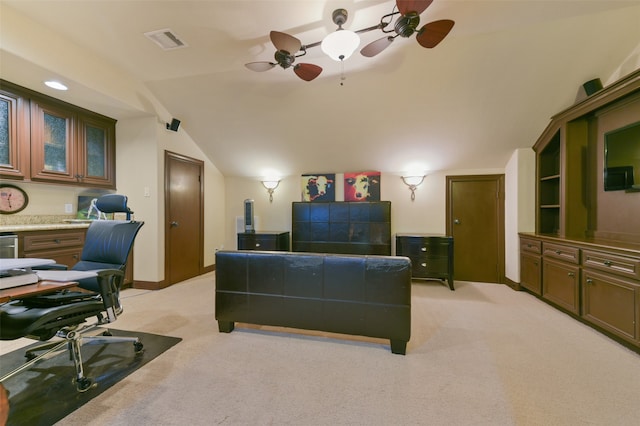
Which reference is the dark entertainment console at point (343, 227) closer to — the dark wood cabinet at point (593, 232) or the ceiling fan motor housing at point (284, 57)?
the dark wood cabinet at point (593, 232)

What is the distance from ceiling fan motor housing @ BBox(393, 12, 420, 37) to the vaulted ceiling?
17.5 inches

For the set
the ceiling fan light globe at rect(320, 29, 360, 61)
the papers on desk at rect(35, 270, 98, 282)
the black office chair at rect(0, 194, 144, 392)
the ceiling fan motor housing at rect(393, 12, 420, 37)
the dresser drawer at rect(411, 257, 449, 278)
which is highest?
the ceiling fan motor housing at rect(393, 12, 420, 37)

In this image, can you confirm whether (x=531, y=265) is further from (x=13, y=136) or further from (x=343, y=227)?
(x=13, y=136)

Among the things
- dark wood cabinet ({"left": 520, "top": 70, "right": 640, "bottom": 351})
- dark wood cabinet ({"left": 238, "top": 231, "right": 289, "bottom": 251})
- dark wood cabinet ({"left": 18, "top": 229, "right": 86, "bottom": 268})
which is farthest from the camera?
dark wood cabinet ({"left": 238, "top": 231, "right": 289, "bottom": 251})

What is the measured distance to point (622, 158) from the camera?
2.57 metres

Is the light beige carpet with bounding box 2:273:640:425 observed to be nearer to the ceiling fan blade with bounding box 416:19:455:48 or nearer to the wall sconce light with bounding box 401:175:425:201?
the wall sconce light with bounding box 401:175:425:201

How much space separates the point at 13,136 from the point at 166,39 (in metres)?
1.95

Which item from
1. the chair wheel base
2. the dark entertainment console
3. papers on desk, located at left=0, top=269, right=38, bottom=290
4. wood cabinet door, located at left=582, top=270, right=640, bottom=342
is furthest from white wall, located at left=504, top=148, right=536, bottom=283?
papers on desk, located at left=0, top=269, right=38, bottom=290

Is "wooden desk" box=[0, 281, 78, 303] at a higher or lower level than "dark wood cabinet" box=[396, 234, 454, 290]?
higher

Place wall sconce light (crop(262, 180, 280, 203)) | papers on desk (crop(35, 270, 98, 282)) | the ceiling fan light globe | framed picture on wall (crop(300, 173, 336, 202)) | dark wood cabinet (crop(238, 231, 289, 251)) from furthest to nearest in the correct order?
wall sconce light (crop(262, 180, 280, 203)) → framed picture on wall (crop(300, 173, 336, 202)) → dark wood cabinet (crop(238, 231, 289, 251)) → the ceiling fan light globe → papers on desk (crop(35, 270, 98, 282))

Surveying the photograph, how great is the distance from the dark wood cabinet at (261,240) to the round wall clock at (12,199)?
2.66m

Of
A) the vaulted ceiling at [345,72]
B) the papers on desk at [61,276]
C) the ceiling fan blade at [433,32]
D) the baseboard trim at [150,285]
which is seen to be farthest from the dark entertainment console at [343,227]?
the papers on desk at [61,276]

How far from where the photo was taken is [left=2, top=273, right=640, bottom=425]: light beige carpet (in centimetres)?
144

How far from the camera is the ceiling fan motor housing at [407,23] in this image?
1758mm
